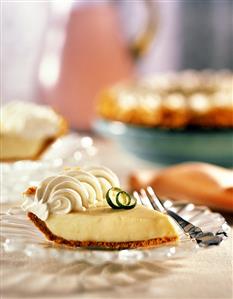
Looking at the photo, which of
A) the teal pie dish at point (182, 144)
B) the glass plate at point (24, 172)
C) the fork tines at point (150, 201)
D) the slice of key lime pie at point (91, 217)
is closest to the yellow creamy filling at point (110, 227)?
the slice of key lime pie at point (91, 217)

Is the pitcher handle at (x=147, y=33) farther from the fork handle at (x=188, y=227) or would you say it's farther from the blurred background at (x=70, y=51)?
the fork handle at (x=188, y=227)

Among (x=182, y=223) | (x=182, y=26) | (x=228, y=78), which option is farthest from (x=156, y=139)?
(x=182, y=26)

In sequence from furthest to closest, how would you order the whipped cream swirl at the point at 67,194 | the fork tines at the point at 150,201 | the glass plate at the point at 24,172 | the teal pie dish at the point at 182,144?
1. the teal pie dish at the point at 182,144
2. the glass plate at the point at 24,172
3. the fork tines at the point at 150,201
4. the whipped cream swirl at the point at 67,194

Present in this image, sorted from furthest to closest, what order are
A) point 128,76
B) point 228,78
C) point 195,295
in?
point 128,76 → point 228,78 → point 195,295

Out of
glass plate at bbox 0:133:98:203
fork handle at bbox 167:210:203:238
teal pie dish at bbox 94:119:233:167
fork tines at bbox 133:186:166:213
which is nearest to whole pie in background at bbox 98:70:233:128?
teal pie dish at bbox 94:119:233:167

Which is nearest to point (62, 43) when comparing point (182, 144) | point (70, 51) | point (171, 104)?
point (70, 51)

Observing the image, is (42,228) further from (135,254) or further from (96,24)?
(96,24)
